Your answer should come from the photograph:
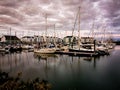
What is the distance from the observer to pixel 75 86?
18344mm

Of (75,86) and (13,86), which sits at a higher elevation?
(13,86)

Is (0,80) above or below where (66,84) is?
above

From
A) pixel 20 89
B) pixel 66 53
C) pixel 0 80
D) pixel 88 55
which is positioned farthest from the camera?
pixel 66 53

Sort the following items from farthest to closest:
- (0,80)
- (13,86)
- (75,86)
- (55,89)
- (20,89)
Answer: (75,86) < (55,89) < (0,80) < (20,89) < (13,86)

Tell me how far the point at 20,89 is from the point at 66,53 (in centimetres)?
4250

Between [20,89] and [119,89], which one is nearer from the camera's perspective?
[20,89]

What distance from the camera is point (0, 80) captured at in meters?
15.0

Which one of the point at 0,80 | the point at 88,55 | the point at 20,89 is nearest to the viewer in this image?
the point at 20,89

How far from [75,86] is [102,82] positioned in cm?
435

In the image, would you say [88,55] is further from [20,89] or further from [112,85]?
[20,89]

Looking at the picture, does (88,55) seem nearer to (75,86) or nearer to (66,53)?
(66,53)

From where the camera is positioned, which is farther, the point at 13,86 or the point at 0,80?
the point at 0,80

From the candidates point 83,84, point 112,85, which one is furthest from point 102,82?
point 83,84

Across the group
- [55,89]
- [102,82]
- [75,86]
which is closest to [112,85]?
[102,82]
